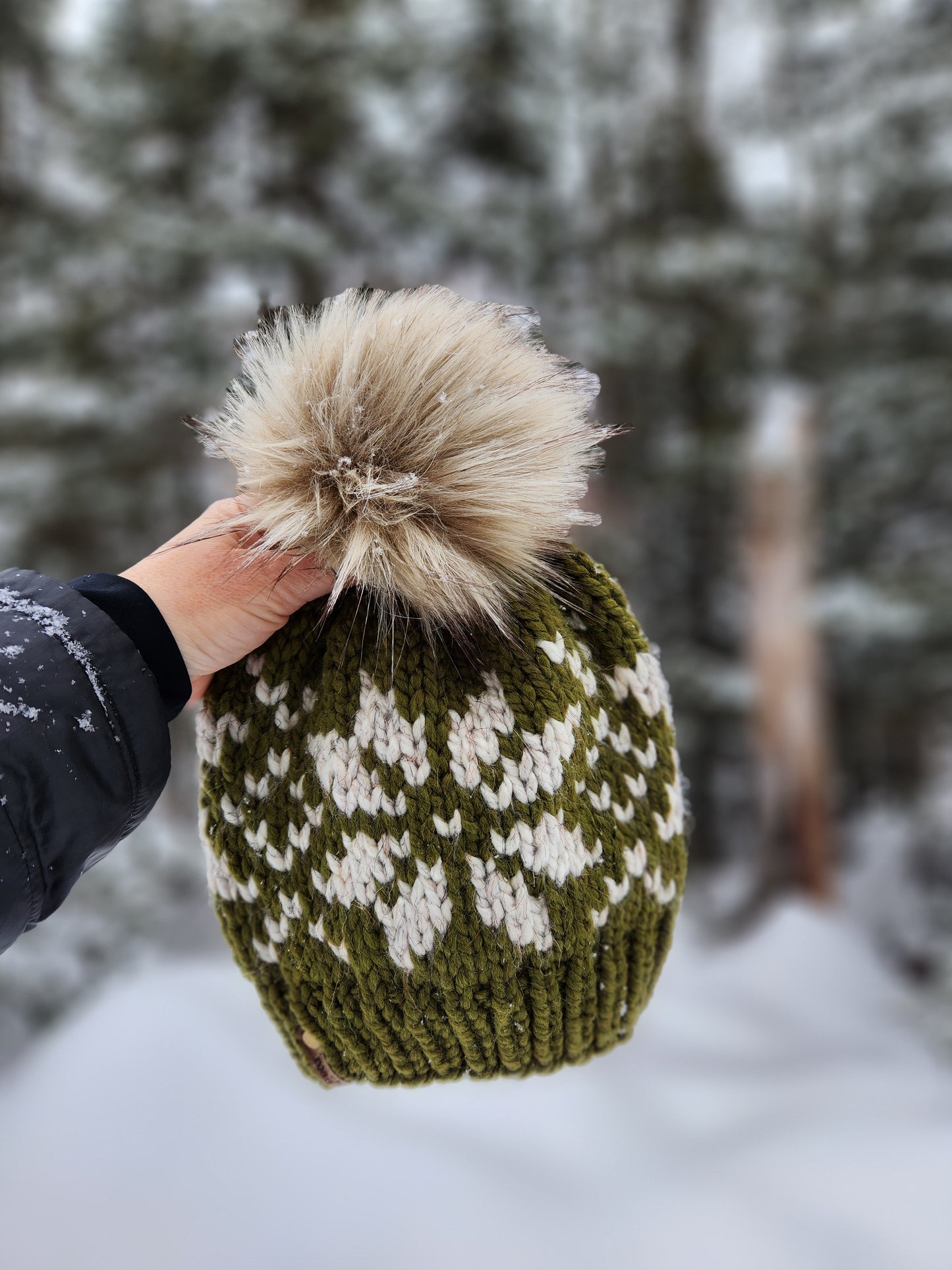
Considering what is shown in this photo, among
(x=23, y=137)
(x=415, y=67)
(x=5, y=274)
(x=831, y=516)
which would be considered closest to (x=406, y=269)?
(x=415, y=67)

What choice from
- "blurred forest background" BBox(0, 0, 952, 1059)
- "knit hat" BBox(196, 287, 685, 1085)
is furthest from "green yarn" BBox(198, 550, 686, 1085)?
"blurred forest background" BBox(0, 0, 952, 1059)

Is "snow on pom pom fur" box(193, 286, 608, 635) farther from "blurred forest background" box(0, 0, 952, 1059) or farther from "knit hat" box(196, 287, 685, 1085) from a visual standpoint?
"blurred forest background" box(0, 0, 952, 1059)

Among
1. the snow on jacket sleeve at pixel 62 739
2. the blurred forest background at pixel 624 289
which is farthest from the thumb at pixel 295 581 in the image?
→ the blurred forest background at pixel 624 289

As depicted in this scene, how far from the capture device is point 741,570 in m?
5.23

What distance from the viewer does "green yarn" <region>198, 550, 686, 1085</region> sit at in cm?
86

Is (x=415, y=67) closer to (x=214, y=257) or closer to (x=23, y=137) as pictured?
(x=214, y=257)

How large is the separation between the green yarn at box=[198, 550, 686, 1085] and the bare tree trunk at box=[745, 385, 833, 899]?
12.9ft

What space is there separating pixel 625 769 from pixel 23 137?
5.74 m

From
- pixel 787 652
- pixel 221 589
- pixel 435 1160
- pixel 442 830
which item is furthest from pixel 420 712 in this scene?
pixel 787 652

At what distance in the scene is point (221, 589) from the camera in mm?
871

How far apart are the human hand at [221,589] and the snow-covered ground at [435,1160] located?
239cm

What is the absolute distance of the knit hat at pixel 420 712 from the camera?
83 centimetres

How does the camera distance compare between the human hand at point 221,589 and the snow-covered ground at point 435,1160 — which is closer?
the human hand at point 221,589

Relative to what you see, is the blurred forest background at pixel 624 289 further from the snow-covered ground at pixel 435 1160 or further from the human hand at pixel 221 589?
the human hand at pixel 221 589
